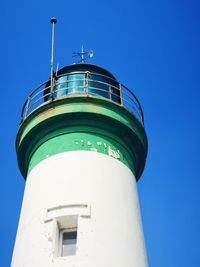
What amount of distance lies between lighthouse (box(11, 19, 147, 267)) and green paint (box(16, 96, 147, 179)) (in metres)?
0.03

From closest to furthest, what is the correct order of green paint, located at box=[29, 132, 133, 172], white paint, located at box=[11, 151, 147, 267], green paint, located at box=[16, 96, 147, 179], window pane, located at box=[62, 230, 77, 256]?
white paint, located at box=[11, 151, 147, 267] → window pane, located at box=[62, 230, 77, 256] → green paint, located at box=[29, 132, 133, 172] → green paint, located at box=[16, 96, 147, 179]

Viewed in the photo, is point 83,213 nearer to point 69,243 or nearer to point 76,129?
point 69,243

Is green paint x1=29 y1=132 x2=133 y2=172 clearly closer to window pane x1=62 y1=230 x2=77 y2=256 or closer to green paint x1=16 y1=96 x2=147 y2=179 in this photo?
green paint x1=16 y1=96 x2=147 y2=179

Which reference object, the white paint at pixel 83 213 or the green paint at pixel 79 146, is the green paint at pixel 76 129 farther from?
the white paint at pixel 83 213

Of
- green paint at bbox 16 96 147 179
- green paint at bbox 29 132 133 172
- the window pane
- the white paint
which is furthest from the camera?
green paint at bbox 16 96 147 179

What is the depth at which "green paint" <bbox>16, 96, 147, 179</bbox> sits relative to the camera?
11234 mm

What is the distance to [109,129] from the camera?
456 inches

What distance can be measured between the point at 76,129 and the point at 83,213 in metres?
2.86

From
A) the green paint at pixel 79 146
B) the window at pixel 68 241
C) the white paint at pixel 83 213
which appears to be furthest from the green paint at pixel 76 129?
the window at pixel 68 241

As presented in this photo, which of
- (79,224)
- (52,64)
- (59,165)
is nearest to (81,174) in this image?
(59,165)

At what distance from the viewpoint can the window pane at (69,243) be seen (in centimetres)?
895

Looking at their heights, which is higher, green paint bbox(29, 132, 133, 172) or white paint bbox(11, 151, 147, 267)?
green paint bbox(29, 132, 133, 172)

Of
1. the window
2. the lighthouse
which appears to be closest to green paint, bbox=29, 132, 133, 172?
the lighthouse

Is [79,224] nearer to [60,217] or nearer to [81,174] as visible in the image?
[60,217]
